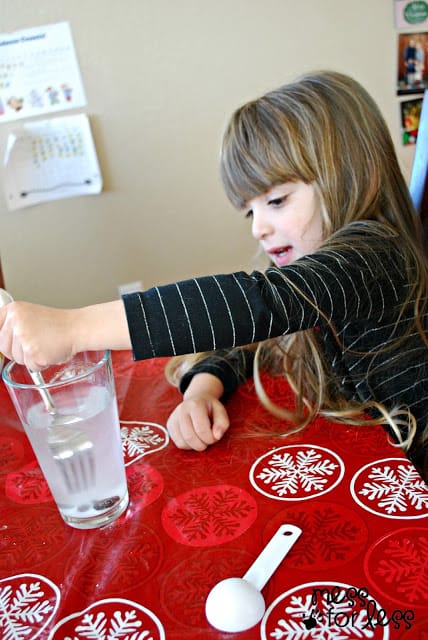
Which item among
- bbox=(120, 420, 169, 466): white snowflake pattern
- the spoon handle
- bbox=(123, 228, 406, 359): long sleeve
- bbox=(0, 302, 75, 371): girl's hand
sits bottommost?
bbox=(120, 420, 169, 466): white snowflake pattern

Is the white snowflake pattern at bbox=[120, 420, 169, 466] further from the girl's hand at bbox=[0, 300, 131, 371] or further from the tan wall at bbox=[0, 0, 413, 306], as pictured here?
the tan wall at bbox=[0, 0, 413, 306]

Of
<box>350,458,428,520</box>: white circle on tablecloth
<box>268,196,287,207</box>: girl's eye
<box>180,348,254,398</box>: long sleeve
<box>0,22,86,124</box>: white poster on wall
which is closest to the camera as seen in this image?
<box>350,458,428,520</box>: white circle on tablecloth

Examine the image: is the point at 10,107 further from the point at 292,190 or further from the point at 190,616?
the point at 190,616

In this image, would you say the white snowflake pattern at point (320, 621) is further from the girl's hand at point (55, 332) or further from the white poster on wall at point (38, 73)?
the white poster on wall at point (38, 73)

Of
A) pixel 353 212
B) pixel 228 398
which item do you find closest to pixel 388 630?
pixel 228 398

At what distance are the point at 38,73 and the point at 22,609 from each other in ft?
5.22

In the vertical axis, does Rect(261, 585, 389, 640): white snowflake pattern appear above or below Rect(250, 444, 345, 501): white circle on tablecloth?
above

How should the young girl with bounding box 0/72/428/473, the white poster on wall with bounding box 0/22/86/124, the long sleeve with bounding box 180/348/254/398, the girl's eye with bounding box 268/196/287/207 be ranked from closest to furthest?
the young girl with bounding box 0/72/428/473 → the long sleeve with bounding box 180/348/254/398 → the girl's eye with bounding box 268/196/287/207 → the white poster on wall with bounding box 0/22/86/124

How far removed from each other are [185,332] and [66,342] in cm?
11

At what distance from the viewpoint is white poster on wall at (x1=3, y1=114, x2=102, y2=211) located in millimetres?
1719

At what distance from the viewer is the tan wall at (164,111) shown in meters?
1.66

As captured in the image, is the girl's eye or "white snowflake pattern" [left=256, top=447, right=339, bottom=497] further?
the girl's eye

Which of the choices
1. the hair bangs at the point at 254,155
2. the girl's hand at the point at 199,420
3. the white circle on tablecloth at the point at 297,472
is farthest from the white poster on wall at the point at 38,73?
the white circle on tablecloth at the point at 297,472

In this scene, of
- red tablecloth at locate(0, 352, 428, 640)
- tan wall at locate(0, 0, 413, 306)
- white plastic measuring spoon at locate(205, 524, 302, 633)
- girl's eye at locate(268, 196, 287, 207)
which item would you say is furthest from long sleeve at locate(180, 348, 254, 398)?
tan wall at locate(0, 0, 413, 306)
